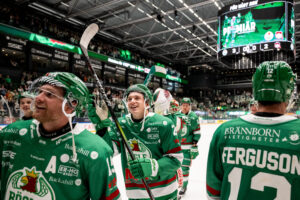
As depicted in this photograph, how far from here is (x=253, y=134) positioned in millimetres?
1100

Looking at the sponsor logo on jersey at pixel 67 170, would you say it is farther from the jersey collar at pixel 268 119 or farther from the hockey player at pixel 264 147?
the jersey collar at pixel 268 119

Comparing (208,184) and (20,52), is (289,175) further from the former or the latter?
(20,52)

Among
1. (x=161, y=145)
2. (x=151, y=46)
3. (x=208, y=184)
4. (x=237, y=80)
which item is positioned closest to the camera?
(x=208, y=184)

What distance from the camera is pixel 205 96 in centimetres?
2619

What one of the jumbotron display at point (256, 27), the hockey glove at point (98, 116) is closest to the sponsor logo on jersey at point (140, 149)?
the hockey glove at point (98, 116)

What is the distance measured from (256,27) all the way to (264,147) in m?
6.41

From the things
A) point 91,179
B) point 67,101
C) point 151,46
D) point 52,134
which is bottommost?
point 91,179

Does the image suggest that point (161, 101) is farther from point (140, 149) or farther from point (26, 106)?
point (26, 106)

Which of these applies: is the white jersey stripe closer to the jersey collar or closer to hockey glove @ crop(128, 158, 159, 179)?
hockey glove @ crop(128, 158, 159, 179)

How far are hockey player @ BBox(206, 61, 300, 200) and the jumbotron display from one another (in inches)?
231

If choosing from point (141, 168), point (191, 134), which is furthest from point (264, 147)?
point (191, 134)

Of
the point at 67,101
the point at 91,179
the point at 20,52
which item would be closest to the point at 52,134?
the point at 67,101

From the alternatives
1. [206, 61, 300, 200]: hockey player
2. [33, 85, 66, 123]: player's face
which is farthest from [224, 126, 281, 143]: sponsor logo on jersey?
[33, 85, 66, 123]: player's face

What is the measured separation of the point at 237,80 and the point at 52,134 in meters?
26.2
